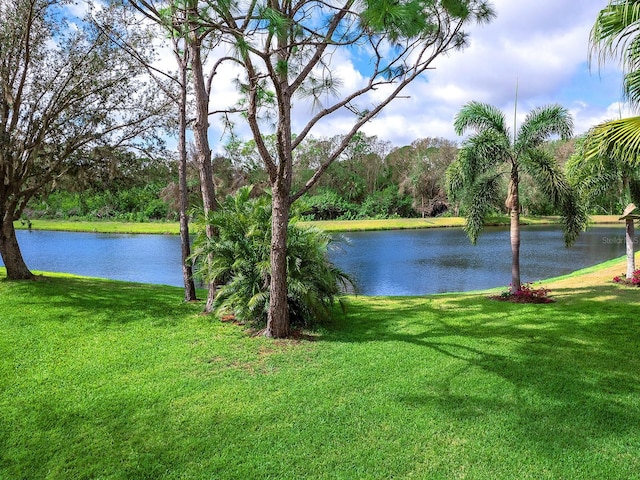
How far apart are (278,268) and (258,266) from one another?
0.93 metres

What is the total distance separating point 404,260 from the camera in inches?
980

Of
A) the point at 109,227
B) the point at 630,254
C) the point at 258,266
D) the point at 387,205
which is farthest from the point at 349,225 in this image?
the point at 258,266

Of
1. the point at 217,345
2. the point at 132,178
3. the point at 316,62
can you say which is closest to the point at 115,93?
the point at 132,178

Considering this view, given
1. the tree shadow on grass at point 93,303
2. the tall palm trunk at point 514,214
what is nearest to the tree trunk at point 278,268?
the tree shadow on grass at point 93,303

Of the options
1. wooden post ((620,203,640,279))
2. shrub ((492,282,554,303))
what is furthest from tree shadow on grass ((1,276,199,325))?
wooden post ((620,203,640,279))

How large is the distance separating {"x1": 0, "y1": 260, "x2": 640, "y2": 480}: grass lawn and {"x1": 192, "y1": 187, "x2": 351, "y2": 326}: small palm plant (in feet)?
1.48

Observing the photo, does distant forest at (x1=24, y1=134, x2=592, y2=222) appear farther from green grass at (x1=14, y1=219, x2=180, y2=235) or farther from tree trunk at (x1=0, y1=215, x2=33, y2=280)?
tree trunk at (x1=0, y1=215, x2=33, y2=280)

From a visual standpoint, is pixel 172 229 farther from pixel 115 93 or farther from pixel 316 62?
pixel 316 62

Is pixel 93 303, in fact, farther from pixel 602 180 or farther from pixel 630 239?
pixel 630 239

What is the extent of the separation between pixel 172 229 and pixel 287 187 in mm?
41226

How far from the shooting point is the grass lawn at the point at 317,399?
3.51m

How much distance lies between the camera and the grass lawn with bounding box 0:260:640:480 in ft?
11.5

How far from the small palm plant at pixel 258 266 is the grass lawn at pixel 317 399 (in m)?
0.45

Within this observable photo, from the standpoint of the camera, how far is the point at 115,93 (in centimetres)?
1096
